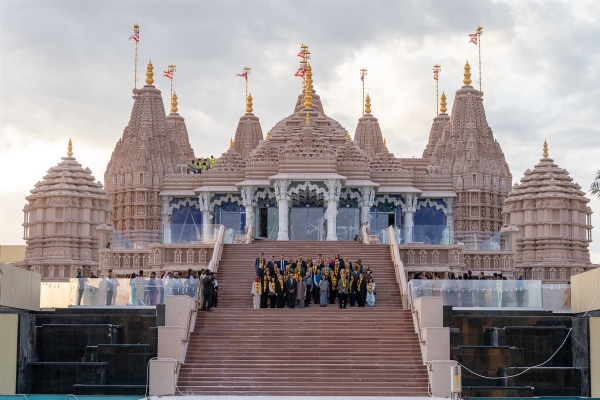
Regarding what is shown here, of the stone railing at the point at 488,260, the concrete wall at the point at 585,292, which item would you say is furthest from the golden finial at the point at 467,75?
the concrete wall at the point at 585,292

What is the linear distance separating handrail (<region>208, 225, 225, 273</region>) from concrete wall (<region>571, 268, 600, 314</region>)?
12.9 metres

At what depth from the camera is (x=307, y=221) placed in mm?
64750

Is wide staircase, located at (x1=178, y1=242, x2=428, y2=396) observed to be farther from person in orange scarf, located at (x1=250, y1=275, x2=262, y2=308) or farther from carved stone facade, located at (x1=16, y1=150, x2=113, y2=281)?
carved stone facade, located at (x1=16, y1=150, x2=113, y2=281)

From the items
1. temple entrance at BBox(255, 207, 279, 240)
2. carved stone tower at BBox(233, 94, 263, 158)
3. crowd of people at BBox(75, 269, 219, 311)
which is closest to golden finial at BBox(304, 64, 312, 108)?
carved stone tower at BBox(233, 94, 263, 158)

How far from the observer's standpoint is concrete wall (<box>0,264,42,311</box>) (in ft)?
124

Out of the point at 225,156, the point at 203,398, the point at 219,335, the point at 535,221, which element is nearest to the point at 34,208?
the point at 225,156

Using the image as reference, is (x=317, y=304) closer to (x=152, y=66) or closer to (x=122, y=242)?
(x=122, y=242)

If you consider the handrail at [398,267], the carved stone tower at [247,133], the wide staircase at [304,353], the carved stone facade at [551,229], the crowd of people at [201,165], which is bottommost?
the wide staircase at [304,353]

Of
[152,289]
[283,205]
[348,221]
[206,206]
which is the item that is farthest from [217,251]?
[206,206]

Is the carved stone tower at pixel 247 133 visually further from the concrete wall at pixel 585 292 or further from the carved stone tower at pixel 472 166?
the concrete wall at pixel 585 292

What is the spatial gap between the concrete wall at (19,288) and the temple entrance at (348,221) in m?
24.7

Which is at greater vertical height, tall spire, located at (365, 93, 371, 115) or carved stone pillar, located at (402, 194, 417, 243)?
tall spire, located at (365, 93, 371, 115)

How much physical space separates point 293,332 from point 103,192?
30.4m

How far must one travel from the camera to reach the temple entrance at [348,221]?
63.8m
